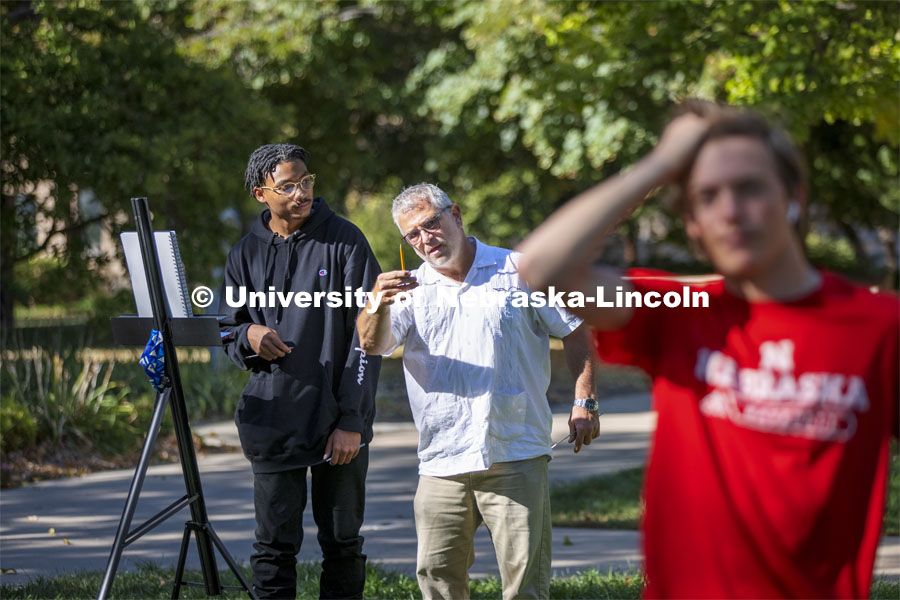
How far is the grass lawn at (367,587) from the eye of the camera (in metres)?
5.38

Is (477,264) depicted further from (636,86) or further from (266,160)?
(636,86)

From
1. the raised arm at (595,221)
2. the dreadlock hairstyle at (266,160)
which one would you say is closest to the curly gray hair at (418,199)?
the dreadlock hairstyle at (266,160)

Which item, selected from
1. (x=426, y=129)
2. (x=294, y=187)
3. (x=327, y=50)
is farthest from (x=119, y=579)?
(x=426, y=129)

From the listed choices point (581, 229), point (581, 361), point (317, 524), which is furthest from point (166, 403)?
point (581, 229)

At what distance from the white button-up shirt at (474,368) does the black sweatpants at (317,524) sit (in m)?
0.69

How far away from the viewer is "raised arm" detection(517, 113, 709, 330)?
2.04 metres

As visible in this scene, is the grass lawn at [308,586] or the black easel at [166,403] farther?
the grass lawn at [308,586]

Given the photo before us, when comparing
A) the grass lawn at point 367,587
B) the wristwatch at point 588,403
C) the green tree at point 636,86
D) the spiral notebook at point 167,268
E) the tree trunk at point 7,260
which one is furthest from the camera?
the tree trunk at point 7,260

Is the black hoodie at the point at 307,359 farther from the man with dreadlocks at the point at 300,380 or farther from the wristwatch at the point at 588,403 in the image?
the wristwatch at the point at 588,403

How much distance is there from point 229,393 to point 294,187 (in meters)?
7.77

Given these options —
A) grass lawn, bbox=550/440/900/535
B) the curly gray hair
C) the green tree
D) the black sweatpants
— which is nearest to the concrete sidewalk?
grass lawn, bbox=550/440/900/535

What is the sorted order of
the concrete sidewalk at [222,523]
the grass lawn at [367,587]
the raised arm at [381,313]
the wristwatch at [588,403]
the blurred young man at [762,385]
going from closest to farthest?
the blurred young man at [762,385] < the raised arm at [381,313] < the wristwatch at [588,403] < the grass lawn at [367,587] < the concrete sidewalk at [222,523]

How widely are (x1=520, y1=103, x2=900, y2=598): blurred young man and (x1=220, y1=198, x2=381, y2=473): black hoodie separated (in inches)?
92.9

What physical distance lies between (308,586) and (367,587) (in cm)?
30
